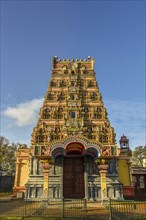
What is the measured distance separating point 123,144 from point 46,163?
55.0 feet

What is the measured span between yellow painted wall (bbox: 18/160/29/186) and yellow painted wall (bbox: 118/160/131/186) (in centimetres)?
1092

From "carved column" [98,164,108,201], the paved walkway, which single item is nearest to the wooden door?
"carved column" [98,164,108,201]

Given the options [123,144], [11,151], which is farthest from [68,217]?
[11,151]

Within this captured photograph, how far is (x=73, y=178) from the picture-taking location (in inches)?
754

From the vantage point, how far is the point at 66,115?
69.8ft

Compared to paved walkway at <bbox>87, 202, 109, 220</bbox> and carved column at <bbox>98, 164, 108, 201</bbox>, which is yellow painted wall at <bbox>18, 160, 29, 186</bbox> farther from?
carved column at <bbox>98, 164, 108, 201</bbox>

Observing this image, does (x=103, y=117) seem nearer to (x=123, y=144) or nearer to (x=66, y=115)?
(x=66, y=115)

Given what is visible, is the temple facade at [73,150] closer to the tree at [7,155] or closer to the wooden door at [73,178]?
the wooden door at [73,178]

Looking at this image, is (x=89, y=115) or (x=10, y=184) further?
(x=10, y=184)

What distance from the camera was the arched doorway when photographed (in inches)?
731

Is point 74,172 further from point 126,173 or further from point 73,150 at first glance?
point 126,173

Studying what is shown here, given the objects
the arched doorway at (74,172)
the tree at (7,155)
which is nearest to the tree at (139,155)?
the tree at (7,155)

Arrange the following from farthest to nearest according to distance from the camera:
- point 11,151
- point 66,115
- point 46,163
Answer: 1. point 11,151
2. point 66,115
3. point 46,163

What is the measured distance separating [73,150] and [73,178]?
2.66m
